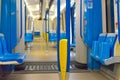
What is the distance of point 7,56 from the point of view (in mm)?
5539

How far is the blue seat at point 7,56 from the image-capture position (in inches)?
195

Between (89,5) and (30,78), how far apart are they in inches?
92.6

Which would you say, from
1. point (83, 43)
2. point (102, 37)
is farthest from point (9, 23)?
point (102, 37)

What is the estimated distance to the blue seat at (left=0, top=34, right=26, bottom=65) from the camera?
16.2ft

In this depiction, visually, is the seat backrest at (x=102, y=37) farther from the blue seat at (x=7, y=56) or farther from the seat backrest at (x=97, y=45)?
the blue seat at (x=7, y=56)

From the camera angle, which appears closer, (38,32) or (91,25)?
(91,25)

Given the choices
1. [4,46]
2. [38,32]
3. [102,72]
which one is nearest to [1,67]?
[4,46]

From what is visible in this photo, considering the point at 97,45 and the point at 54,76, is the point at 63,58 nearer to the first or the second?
the point at 54,76

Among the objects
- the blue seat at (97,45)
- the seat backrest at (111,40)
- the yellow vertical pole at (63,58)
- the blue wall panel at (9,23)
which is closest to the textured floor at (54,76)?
the blue seat at (97,45)

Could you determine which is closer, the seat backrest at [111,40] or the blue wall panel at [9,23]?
the seat backrest at [111,40]

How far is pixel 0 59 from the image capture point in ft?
16.5

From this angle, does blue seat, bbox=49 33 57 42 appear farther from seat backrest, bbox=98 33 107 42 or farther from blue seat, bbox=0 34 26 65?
blue seat, bbox=0 34 26 65

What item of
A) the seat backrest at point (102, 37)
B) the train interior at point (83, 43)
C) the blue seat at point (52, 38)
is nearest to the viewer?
the train interior at point (83, 43)

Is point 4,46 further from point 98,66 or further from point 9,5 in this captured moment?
point 98,66
